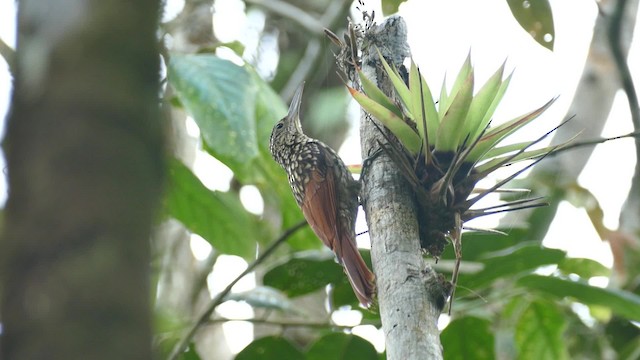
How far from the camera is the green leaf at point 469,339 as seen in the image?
10.7 feet

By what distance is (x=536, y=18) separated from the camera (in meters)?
2.83

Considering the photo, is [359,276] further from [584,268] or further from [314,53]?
[314,53]

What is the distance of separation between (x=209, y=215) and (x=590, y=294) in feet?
4.60

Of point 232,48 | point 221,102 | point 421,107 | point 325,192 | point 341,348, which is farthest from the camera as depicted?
point 232,48

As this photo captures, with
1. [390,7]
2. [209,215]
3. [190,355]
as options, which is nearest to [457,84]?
[390,7]

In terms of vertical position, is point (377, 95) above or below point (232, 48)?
above

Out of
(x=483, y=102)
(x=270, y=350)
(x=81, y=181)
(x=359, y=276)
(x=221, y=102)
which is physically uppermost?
(x=81, y=181)

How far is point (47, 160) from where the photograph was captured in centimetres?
82

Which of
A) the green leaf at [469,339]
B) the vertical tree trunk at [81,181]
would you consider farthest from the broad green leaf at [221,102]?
the vertical tree trunk at [81,181]

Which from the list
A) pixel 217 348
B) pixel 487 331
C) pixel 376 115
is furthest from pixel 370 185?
pixel 217 348

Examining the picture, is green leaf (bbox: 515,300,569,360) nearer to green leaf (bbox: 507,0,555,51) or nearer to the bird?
the bird

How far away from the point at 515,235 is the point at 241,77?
46.7 inches

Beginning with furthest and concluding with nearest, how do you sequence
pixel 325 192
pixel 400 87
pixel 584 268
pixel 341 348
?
1. pixel 584 268
2. pixel 325 192
3. pixel 341 348
4. pixel 400 87

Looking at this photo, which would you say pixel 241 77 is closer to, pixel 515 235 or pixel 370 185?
pixel 370 185
